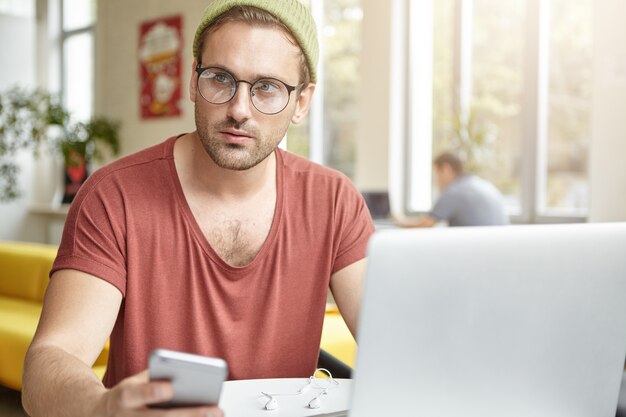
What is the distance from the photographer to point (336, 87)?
7.25m

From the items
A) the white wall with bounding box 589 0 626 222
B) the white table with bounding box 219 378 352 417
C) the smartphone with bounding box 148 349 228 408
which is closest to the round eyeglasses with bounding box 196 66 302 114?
the white table with bounding box 219 378 352 417

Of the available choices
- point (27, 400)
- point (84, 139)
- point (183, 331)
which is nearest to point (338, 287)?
point (183, 331)

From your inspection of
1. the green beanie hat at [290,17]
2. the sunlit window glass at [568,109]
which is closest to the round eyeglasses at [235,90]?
the green beanie hat at [290,17]

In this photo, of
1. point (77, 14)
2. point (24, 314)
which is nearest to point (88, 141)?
point (77, 14)

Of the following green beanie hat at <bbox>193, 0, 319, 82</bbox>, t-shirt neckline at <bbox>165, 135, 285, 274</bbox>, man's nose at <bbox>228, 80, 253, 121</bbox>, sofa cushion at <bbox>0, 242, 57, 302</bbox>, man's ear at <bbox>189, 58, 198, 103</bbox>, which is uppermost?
green beanie hat at <bbox>193, 0, 319, 82</bbox>

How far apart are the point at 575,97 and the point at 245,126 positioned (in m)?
4.61

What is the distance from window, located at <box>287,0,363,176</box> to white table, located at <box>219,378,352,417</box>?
18.7 ft

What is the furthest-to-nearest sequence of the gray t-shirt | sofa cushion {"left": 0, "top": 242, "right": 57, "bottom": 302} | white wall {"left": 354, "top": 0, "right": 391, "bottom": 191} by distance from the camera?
white wall {"left": 354, "top": 0, "right": 391, "bottom": 191} < the gray t-shirt < sofa cushion {"left": 0, "top": 242, "right": 57, "bottom": 302}

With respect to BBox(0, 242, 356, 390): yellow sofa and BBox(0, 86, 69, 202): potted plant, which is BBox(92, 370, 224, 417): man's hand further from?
BBox(0, 86, 69, 202): potted plant

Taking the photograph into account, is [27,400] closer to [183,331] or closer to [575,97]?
[183,331]

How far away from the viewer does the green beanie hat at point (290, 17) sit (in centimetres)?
139

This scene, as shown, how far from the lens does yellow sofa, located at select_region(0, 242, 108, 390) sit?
3.50m

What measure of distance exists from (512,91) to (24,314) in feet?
13.0

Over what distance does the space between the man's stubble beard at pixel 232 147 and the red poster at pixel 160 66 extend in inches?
275
